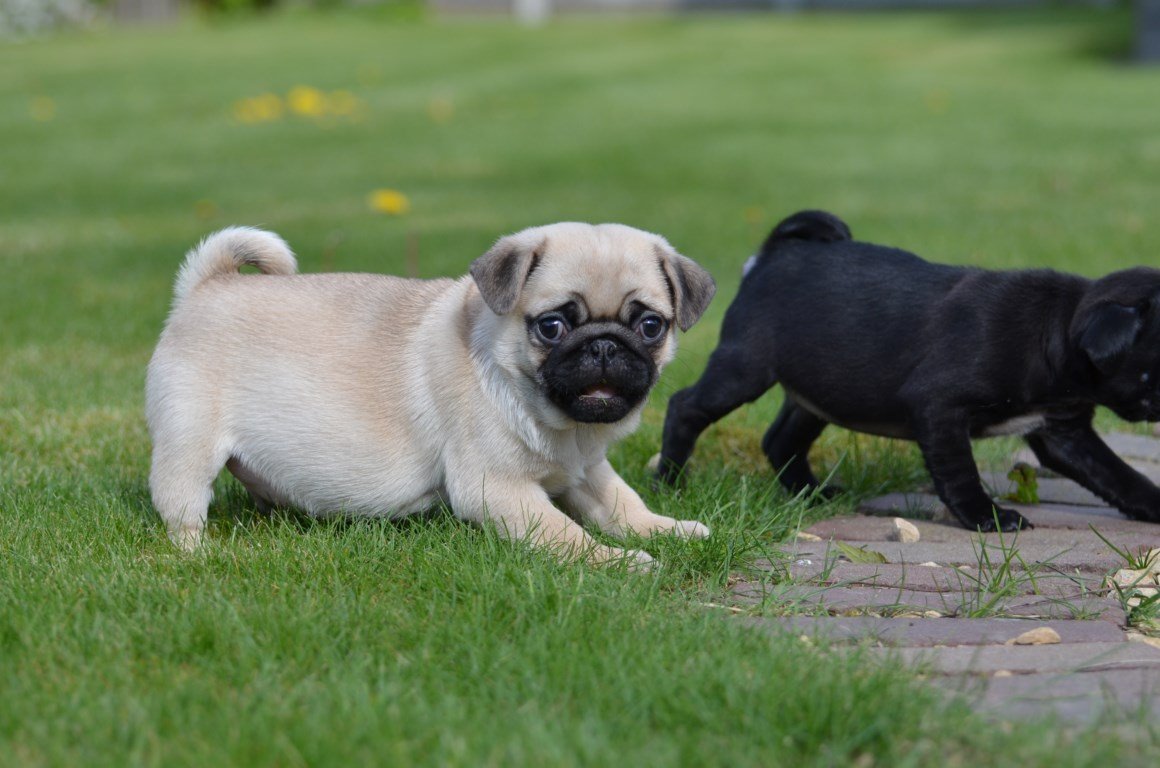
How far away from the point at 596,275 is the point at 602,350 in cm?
24

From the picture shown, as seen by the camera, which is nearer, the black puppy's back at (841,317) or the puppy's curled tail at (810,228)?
the black puppy's back at (841,317)

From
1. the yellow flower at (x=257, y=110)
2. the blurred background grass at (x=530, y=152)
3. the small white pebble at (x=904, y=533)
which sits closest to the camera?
the small white pebble at (x=904, y=533)

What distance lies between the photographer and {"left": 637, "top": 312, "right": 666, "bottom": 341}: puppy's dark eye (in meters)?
3.85

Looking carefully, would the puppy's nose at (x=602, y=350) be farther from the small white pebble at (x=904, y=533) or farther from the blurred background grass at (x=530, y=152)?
the blurred background grass at (x=530, y=152)

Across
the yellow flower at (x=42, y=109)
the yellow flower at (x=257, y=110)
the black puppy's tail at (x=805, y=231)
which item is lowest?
the yellow flower at (x=42, y=109)

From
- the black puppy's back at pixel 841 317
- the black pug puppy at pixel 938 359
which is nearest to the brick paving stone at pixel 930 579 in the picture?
the black pug puppy at pixel 938 359

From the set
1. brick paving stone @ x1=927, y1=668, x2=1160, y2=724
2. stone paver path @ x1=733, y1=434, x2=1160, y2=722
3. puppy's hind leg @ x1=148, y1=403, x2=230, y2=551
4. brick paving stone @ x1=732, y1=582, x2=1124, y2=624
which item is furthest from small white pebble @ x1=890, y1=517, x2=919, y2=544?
puppy's hind leg @ x1=148, y1=403, x2=230, y2=551

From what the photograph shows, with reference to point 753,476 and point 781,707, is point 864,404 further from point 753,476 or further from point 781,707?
Result: point 781,707

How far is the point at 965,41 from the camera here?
2428 cm

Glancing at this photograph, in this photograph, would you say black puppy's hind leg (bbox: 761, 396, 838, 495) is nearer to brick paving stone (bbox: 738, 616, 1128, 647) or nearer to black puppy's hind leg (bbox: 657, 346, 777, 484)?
black puppy's hind leg (bbox: 657, 346, 777, 484)

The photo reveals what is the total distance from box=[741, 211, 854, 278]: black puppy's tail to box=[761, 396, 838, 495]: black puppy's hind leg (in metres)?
0.52

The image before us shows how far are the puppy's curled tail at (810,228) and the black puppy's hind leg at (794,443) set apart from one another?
1.85 feet

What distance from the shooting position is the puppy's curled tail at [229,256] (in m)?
4.39

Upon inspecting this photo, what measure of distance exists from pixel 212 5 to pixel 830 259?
29.3 meters
